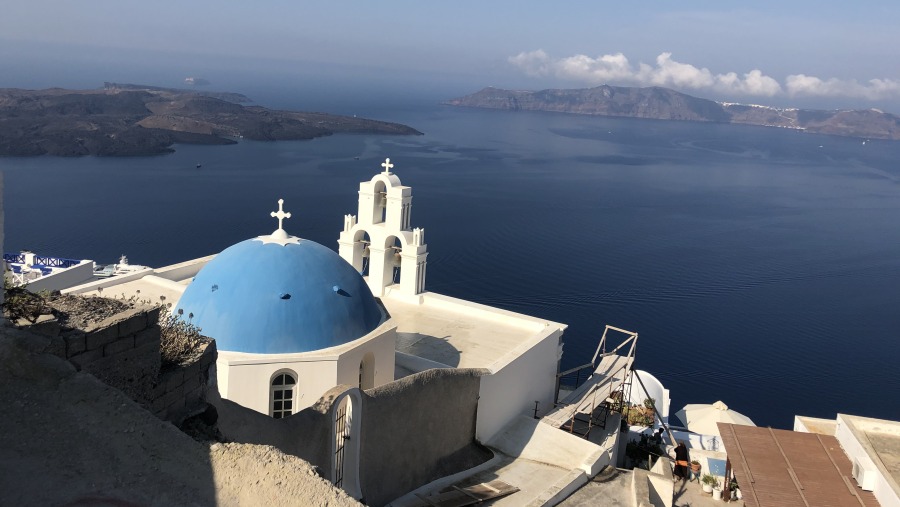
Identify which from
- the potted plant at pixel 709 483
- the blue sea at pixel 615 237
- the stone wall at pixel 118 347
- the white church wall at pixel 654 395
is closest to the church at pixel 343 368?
the stone wall at pixel 118 347

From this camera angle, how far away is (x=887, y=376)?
2939 centimetres

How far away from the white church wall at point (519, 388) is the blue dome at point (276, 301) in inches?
89.5

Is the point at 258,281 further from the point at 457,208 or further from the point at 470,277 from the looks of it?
the point at 457,208

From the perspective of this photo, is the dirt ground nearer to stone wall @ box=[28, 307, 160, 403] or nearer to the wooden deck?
stone wall @ box=[28, 307, 160, 403]

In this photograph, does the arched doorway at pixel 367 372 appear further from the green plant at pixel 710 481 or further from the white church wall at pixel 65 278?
the white church wall at pixel 65 278

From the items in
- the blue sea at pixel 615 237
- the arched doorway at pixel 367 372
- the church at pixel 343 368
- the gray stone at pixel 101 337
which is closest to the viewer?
the gray stone at pixel 101 337

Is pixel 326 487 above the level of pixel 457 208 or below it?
above

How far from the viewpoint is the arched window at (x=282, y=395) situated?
33.0 ft

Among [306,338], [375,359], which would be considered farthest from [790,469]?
[306,338]

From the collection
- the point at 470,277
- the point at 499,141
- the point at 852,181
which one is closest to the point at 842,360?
the point at 470,277

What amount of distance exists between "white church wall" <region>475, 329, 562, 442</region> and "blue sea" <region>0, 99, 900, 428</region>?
1378cm

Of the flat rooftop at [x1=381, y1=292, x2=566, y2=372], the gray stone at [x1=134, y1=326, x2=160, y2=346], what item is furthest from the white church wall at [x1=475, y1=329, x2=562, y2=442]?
the gray stone at [x1=134, y1=326, x2=160, y2=346]

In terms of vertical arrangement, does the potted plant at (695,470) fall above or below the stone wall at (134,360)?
below

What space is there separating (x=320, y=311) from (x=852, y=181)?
8554 cm
